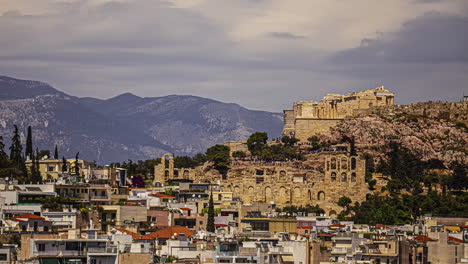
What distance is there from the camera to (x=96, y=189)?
12700 centimetres

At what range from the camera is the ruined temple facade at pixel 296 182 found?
6890 inches

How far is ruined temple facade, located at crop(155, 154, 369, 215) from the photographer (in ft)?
574

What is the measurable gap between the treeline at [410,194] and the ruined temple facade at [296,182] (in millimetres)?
3491

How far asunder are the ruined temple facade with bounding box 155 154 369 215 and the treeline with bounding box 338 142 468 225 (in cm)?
349

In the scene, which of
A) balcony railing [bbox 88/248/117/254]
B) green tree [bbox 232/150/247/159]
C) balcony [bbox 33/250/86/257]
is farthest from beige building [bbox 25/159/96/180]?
balcony railing [bbox 88/248/117/254]

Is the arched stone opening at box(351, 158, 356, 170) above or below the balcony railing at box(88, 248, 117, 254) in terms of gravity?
above

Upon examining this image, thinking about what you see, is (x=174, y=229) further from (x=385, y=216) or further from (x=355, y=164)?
(x=355, y=164)

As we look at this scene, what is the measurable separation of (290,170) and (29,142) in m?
40.7

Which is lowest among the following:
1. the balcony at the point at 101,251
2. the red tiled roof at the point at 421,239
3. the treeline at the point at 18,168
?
the balcony at the point at 101,251

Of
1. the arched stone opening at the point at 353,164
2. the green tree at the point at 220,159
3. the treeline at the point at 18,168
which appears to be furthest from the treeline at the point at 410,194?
the treeline at the point at 18,168

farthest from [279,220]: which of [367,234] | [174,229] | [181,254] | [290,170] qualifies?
[290,170]

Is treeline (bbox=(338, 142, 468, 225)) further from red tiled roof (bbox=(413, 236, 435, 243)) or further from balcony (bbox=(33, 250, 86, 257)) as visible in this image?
balcony (bbox=(33, 250, 86, 257))

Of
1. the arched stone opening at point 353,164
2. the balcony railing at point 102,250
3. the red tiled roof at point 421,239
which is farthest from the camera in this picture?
the arched stone opening at point 353,164

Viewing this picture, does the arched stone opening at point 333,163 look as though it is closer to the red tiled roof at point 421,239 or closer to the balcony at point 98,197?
the balcony at point 98,197
